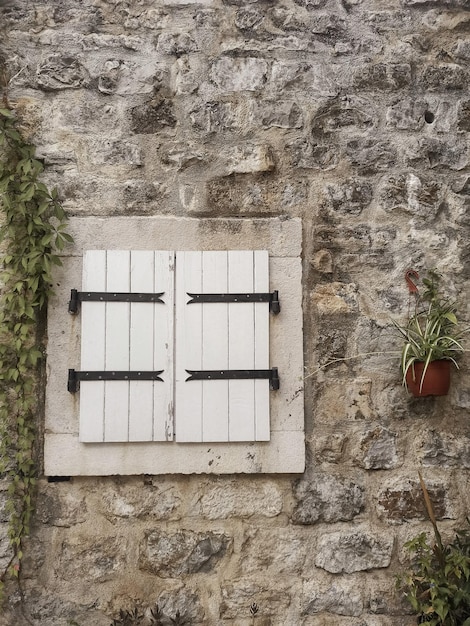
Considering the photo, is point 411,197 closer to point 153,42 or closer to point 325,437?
point 325,437

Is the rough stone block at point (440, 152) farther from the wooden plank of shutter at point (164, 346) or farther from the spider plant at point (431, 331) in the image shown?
the wooden plank of shutter at point (164, 346)

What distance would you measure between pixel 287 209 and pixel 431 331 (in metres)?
0.89

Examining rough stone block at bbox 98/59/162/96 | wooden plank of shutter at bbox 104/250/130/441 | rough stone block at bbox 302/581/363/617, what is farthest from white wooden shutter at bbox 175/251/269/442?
rough stone block at bbox 98/59/162/96

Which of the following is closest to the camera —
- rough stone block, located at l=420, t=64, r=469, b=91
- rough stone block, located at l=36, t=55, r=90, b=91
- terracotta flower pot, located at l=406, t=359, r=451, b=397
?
terracotta flower pot, located at l=406, t=359, r=451, b=397

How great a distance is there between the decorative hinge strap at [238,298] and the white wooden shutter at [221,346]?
0.06 ft

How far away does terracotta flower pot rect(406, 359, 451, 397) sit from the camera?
2809mm

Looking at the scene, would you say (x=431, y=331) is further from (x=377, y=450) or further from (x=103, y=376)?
(x=103, y=376)

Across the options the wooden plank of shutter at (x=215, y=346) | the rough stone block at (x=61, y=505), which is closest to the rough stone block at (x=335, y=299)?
the wooden plank of shutter at (x=215, y=346)

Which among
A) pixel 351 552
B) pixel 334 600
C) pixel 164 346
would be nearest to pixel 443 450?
pixel 351 552

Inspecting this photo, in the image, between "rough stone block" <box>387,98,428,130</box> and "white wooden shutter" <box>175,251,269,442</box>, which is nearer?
"white wooden shutter" <box>175,251,269,442</box>

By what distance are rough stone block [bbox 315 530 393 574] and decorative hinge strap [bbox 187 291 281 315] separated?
109 cm

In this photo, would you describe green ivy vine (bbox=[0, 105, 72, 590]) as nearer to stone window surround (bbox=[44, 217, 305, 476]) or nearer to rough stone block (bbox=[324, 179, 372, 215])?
stone window surround (bbox=[44, 217, 305, 476])

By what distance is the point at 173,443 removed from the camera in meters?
2.87

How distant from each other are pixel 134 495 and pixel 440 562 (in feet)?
4.51
